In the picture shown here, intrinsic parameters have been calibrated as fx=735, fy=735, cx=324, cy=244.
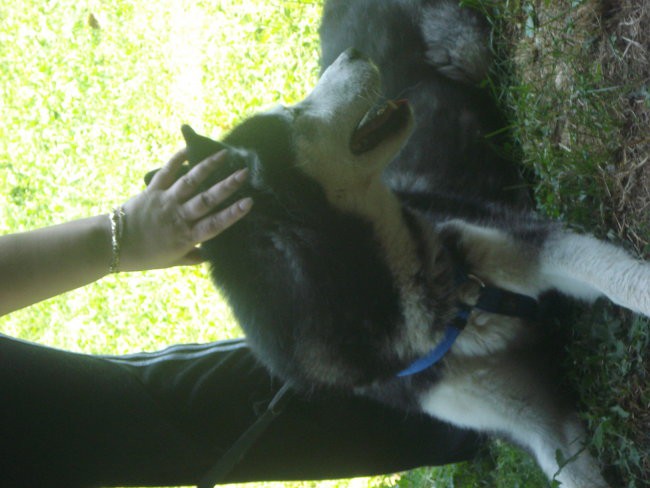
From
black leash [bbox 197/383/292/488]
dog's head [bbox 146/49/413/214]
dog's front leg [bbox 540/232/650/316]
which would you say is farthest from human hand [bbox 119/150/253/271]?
dog's front leg [bbox 540/232/650/316]

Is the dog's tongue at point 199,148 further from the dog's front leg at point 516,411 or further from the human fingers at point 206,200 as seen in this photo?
the dog's front leg at point 516,411

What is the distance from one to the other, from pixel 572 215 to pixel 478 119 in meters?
0.96

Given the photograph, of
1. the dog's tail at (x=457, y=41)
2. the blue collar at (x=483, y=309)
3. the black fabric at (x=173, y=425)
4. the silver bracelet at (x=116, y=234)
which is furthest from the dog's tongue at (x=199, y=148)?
the dog's tail at (x=457, y=41)

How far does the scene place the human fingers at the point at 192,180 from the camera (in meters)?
2.55

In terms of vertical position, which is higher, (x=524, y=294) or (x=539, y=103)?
(x=539, y=103)

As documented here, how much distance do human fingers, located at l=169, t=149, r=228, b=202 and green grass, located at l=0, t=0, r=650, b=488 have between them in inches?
45.8

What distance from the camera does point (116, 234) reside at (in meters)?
2.53

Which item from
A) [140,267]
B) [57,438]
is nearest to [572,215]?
[140,267]

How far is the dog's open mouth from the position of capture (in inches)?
116

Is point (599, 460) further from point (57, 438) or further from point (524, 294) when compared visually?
point (57, 438)

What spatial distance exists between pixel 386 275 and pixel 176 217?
79 cm

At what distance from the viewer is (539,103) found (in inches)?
142

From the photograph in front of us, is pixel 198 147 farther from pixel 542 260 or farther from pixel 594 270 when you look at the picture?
pixel 594 270

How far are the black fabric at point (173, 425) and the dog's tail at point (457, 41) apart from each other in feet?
6.51
